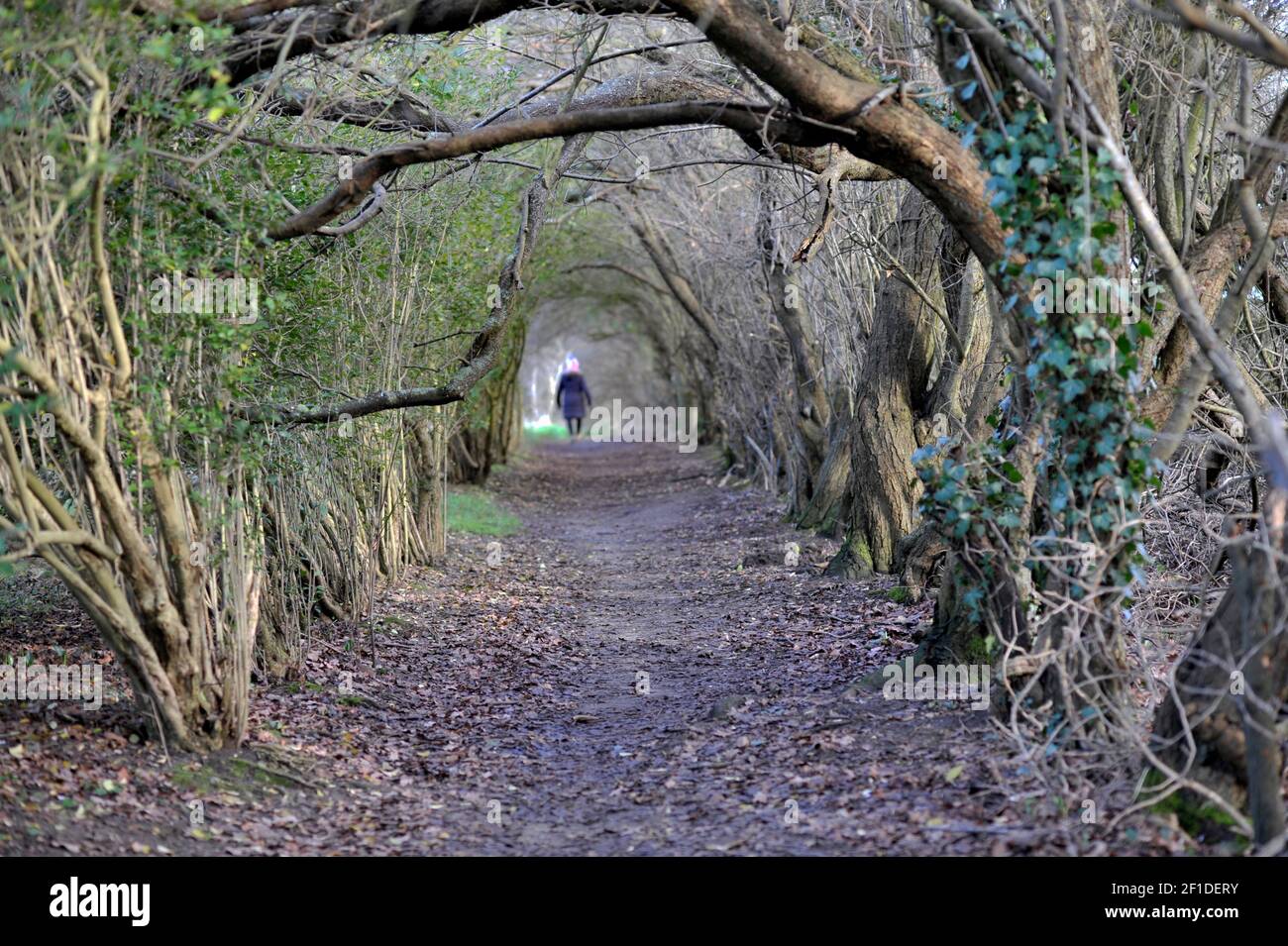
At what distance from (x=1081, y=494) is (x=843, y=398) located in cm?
813

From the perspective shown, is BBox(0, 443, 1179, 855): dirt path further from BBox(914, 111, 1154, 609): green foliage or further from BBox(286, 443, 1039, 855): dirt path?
BBox(914, 111, 1154, 609): green foliage

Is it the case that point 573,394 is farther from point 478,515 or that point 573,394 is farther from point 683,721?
point 683,721

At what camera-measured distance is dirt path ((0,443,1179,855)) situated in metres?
5.08

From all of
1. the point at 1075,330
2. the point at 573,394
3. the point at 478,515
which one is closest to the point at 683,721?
the point at 1075,330

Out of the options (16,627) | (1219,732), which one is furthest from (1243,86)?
(16,627)

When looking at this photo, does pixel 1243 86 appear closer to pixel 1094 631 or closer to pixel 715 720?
pixel 1094 631

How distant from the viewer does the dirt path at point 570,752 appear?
5078mm

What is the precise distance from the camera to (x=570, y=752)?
685 centimetres

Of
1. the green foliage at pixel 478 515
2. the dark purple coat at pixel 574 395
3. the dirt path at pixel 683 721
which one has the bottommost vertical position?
the dirt path at pixel 683 721

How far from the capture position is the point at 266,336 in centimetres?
741

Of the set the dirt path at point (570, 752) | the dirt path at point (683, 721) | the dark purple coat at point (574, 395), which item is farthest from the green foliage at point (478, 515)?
the dark purple coat at point (574, 395)

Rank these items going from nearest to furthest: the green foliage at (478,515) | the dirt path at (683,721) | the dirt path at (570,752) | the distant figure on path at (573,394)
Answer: the dirt path at (570,752), the dirt path at (683,721), the green foliage at (478,515), the distant figure on path at (573,394)

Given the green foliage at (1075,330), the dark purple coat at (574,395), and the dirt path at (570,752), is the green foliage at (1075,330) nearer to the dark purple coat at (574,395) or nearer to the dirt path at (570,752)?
the dirt path at (570,752)
